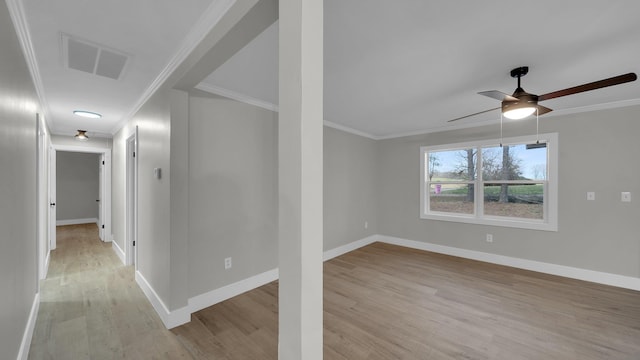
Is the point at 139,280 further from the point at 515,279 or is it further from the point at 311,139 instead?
the point at 515,279

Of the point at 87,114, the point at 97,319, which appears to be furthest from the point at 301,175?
the point at 87,114

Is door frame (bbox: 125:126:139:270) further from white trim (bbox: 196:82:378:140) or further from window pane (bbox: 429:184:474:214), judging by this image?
window pane (bbox: 429:184:474:214)

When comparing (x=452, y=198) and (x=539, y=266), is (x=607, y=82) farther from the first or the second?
(x=452, y=198)

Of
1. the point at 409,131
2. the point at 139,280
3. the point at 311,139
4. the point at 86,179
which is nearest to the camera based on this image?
the point at 311,139

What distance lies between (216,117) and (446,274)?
3.78 meters

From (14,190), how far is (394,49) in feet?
9.23

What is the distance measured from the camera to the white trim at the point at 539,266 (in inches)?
120

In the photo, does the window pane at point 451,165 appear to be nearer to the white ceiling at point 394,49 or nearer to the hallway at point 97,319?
the white ceiling at point 394,49

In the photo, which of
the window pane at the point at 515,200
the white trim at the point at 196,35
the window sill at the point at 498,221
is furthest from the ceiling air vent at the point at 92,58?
the window pane at the point at 515,200

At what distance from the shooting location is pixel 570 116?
3.37 meters

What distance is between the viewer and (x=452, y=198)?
15.1 ft

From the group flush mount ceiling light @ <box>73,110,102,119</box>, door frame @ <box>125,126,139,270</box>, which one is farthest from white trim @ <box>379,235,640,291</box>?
flush mount ceiling light @ <box>73,110,102,119</box>

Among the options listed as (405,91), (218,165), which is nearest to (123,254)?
(218,165)

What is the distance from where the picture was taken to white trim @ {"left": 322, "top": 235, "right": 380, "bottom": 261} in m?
4.09
